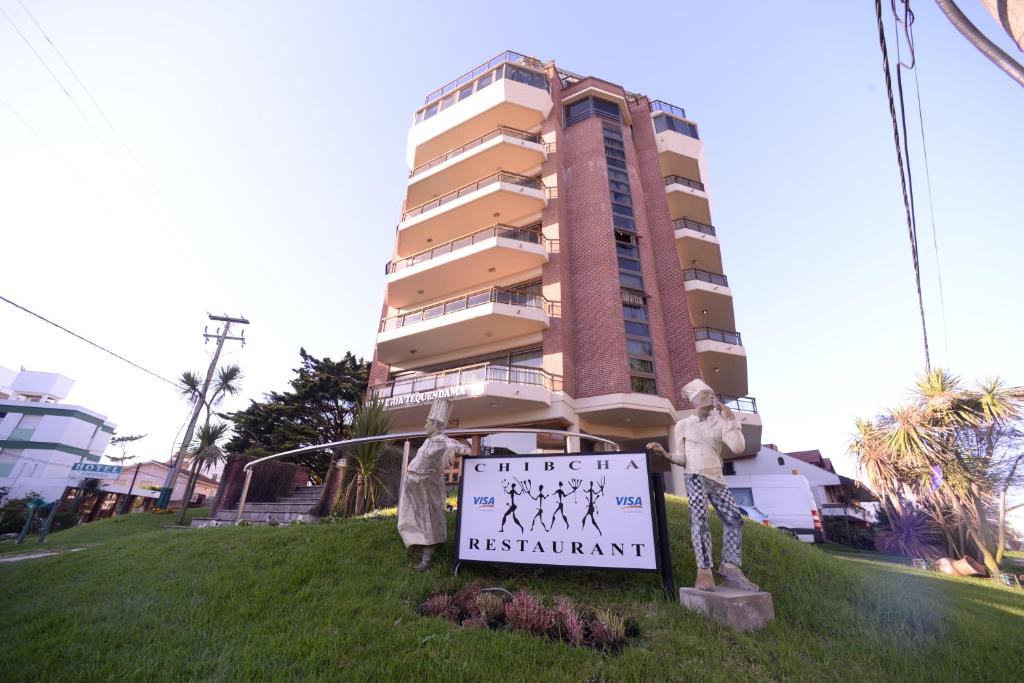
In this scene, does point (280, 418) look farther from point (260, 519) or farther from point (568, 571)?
point (568, 571)

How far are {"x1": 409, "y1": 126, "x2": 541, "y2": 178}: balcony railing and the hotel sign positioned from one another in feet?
39.8

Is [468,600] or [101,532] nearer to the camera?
[468,600]

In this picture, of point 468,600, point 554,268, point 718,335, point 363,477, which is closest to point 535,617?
point 468,600

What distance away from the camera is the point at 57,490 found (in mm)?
32281

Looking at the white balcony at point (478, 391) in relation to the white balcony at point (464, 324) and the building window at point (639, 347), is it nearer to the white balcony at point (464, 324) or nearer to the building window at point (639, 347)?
the white balcony at point (464, 324)

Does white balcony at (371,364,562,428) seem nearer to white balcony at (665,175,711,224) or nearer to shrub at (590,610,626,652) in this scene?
shrub at (590,610,626,652)

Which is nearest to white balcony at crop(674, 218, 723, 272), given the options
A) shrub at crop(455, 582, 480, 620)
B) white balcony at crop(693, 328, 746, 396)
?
white balcony at crop(693, 328, 746, 396)

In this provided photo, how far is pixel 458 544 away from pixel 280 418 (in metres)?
20.9

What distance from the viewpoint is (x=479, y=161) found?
20406 mm

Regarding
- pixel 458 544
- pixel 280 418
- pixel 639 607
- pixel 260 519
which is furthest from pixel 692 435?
pixel 280 418

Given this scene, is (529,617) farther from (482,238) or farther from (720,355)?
(720,355)

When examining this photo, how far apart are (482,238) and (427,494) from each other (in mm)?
14002

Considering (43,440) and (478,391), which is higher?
(43,440)

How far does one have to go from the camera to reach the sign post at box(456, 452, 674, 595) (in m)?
4.29
